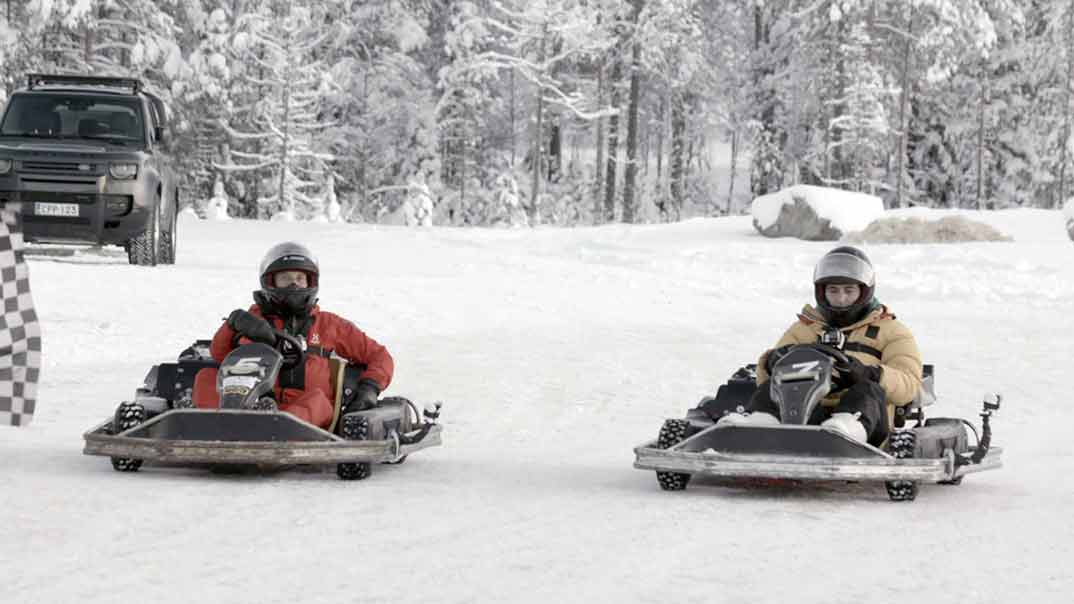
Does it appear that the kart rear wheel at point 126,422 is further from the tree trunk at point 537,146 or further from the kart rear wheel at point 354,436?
the tree trunk at point 537,146

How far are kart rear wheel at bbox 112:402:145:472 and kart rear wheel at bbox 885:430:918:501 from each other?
3.89 metres

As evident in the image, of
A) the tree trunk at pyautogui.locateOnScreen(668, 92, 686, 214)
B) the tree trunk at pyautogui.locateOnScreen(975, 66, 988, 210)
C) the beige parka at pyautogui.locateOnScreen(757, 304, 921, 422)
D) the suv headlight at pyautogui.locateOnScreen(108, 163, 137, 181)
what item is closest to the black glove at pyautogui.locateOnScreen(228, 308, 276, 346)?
the beige parka at pyautogui.locateOnScreen(757, 304, 921, 422)

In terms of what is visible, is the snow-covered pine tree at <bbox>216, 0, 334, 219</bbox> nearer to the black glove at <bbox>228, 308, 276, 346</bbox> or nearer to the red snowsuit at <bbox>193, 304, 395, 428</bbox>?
the red snowsuit at <bbox>193, 304, 395, 428</bbox>

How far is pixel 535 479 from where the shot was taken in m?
9.40

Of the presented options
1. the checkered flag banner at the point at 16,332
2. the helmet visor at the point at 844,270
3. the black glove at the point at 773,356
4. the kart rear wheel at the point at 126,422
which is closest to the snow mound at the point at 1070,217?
the helmet visor at the point at 844,270

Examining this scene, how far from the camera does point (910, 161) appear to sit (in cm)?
5744

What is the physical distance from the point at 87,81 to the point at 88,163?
5.49 ft

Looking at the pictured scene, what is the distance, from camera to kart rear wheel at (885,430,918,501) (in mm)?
8602

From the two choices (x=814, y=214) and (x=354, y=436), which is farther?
(x=814, y=214)

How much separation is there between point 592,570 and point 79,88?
1621cm

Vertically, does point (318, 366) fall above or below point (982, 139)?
below

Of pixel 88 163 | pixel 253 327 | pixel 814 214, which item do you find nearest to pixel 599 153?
pixel 814 214

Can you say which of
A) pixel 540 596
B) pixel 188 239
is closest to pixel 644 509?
pixel 540 596

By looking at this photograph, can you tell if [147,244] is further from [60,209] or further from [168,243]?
[60,209]
